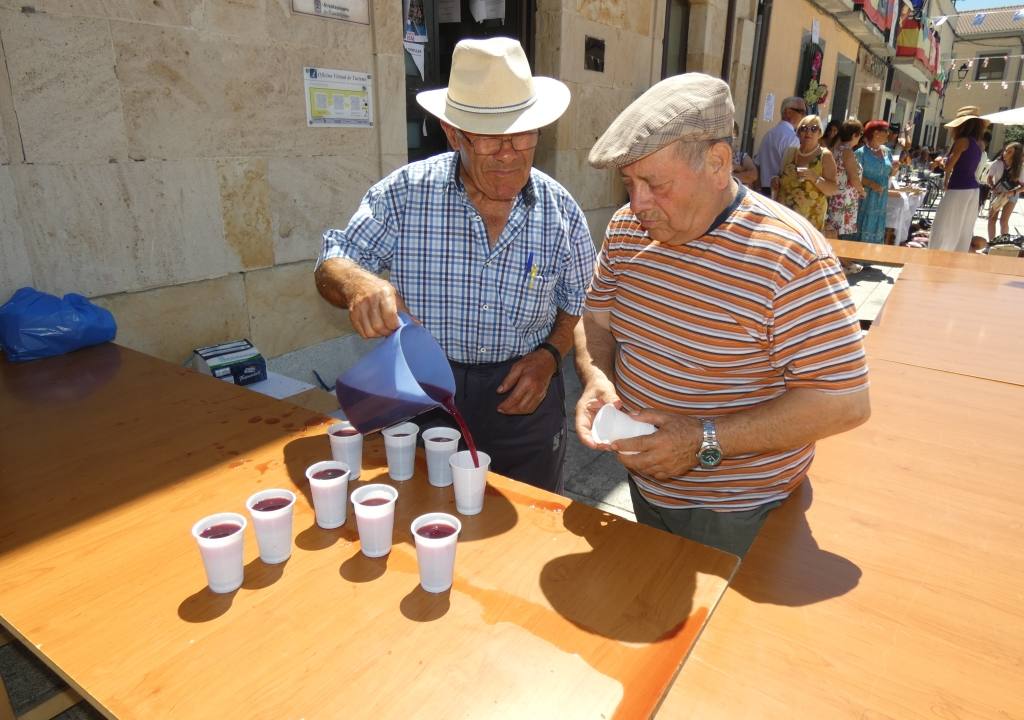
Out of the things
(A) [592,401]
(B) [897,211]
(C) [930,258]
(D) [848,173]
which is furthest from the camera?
(B) [897,211]

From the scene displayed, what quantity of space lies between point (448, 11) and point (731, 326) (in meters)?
4.64

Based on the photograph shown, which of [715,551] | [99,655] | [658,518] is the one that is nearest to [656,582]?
[715,551]

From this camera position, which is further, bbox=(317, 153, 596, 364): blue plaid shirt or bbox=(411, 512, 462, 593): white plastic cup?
bbox=(317, 153, 596, 364): blue plaid shirt

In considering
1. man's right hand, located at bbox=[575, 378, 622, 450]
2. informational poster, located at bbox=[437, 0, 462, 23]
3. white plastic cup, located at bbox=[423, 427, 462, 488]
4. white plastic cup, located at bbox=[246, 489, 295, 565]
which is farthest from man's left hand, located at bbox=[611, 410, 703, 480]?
informational poster, located at bbox=[437, 0, 462, 23]

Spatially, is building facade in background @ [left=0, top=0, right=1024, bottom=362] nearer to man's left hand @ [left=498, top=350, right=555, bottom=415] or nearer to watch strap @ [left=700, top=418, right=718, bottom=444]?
man's left hand @ [left=498, top=350, right=555, bottom=415]

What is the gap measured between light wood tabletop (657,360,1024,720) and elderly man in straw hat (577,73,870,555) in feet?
0.68

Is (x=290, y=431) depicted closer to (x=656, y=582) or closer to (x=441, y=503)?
(x=441, y=503)

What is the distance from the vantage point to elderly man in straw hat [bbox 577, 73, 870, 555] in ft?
4.82

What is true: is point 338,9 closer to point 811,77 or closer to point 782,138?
point 782,138

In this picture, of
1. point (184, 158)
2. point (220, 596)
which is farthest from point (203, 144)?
point (220, 596)

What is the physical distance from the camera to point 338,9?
3.83 meters

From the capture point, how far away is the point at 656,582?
1.38 metres

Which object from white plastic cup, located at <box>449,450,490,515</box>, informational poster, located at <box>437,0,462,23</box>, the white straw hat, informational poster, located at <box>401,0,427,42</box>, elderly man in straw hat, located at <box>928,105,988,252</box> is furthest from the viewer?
elderly man in straw hat, located at <box>928,105,988,252</box>

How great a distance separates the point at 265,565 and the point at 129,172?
2484 millimetres
